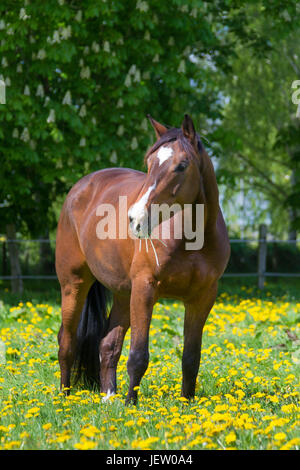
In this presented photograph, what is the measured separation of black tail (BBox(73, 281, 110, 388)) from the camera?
17.3 feet

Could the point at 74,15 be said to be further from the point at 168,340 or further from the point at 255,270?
the point at 255,270

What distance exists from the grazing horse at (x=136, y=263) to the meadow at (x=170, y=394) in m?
0.33

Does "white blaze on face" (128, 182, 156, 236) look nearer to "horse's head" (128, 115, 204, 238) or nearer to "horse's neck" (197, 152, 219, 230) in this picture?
"horse's head" (128, 115, 204, 238)

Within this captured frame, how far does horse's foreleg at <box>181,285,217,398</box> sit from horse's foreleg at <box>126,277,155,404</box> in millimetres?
401

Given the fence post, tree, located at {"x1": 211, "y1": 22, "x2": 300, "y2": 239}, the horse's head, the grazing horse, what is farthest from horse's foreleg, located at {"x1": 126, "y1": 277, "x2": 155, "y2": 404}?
tree, located at {"x1": 211, "y1": 22, "x2": 300, "y2": 239}

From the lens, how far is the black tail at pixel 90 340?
5.29m

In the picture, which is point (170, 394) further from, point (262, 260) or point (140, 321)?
point (262, 260)

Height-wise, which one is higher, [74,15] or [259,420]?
[74,15]

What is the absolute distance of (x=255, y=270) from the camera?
1752 cm

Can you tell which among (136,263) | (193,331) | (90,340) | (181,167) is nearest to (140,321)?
(136,263)

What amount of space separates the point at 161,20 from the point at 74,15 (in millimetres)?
1851

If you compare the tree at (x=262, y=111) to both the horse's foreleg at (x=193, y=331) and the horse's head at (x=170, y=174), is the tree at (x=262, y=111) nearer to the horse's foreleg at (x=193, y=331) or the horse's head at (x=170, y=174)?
the horse's foreleg at (x=193, y=331)

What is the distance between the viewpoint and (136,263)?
413cm
